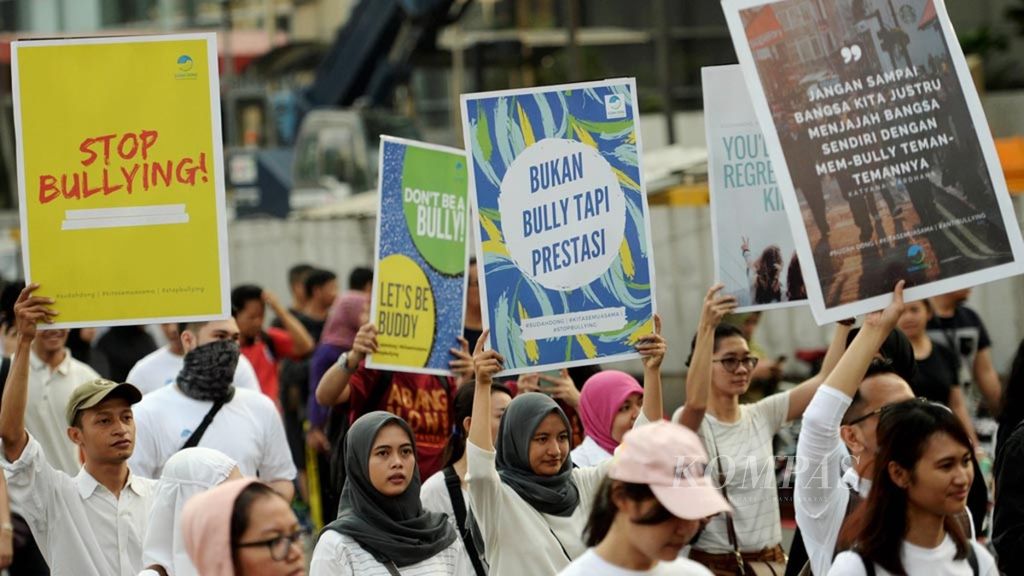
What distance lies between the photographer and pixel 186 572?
5.68 m

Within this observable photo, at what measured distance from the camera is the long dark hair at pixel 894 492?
15.6ft

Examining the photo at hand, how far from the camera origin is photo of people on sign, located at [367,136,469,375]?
7.96 m

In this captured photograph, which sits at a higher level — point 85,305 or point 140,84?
point 140,84

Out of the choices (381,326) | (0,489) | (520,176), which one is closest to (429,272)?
(381,326)

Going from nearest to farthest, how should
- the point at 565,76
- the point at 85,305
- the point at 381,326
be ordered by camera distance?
1. the point at 85,305
2. the point at 381,326
3. the point at 565,76

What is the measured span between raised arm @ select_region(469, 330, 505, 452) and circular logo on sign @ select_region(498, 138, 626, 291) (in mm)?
374

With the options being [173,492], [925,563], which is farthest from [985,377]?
[925,563]

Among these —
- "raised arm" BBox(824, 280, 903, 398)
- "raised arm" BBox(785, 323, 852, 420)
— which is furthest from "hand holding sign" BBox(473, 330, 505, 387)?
"raised arm" BBox(824, 280, 903, 398)

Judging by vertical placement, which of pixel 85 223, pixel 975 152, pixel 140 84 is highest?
pixel 140 84

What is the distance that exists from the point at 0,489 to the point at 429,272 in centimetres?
208

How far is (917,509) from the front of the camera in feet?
15.8

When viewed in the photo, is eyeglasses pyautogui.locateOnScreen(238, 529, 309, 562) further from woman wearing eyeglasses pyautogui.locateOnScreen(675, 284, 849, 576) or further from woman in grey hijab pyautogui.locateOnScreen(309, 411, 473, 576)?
woman wearing eyeglasses pyautogui.locateOnScreen(675, 284, 849, 576)

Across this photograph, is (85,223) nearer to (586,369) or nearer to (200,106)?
(200,106)

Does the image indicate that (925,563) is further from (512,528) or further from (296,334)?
(296,334)
